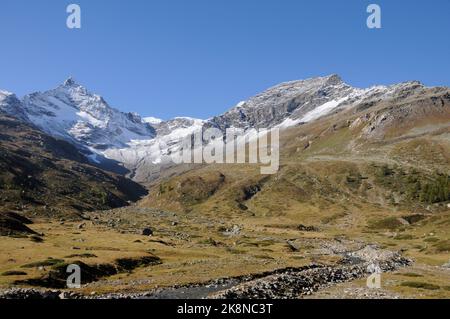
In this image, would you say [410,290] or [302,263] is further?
[302,263]

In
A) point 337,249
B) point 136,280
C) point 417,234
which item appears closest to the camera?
point 136,280

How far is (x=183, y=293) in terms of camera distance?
6159cm

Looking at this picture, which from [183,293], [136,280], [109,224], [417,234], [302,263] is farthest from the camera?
[109,224]

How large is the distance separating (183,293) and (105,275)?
19.2m
